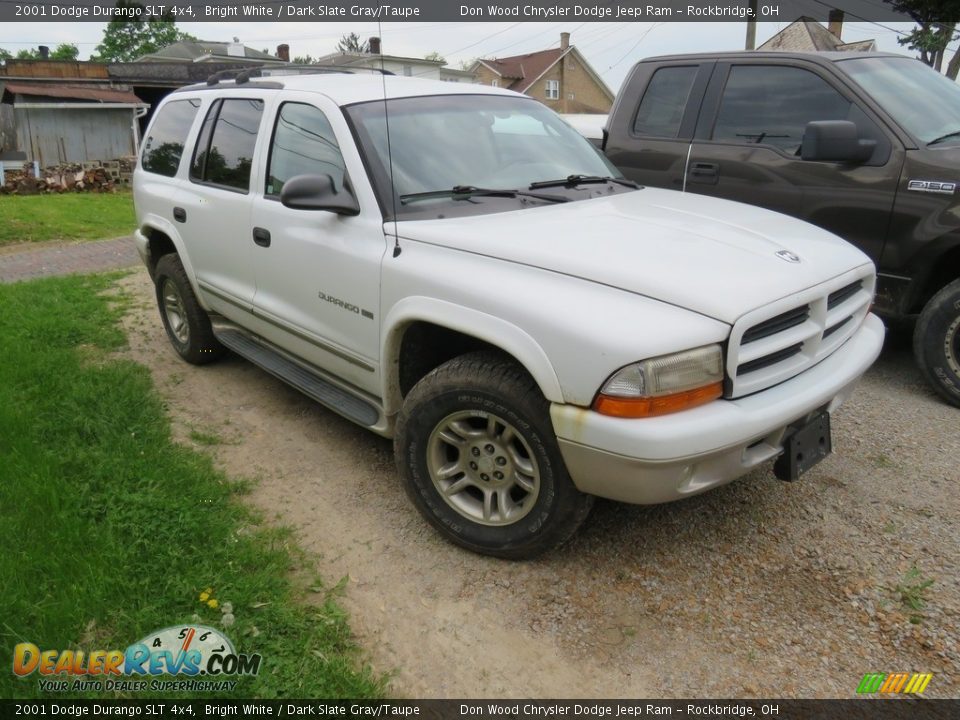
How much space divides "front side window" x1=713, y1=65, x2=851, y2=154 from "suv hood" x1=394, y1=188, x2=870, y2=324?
5.30 feet

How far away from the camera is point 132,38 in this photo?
223ft

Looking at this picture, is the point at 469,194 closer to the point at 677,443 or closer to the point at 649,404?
the point at 649,404

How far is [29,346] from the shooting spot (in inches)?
214

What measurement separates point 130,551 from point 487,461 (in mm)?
1500

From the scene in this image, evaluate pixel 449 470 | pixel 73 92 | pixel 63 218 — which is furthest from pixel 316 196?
pixel 73 92

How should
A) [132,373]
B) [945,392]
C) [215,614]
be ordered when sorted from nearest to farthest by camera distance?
[215,614] → [945,392] → [132,373]

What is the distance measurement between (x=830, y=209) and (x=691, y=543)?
2.64m

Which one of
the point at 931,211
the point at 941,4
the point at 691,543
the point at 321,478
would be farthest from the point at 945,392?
the point at 941,4

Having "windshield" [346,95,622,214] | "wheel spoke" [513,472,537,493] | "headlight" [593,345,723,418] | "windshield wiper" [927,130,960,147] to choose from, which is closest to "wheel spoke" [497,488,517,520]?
"wheel spoke" [513,472,537,493]

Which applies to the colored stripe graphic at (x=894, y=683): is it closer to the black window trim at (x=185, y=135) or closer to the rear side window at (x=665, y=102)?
the rear side window at (x=665, y=102)

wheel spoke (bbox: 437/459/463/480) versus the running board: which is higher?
the running board

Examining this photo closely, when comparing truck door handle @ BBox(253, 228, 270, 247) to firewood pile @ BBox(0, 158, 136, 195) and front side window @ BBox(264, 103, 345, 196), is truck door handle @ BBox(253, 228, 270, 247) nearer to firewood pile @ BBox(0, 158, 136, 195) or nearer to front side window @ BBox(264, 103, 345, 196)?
front side window @ BBox(264, 103, 345, 196)

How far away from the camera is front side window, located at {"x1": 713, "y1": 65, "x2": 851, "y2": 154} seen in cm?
473

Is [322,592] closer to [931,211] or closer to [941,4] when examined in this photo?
[931,211]
